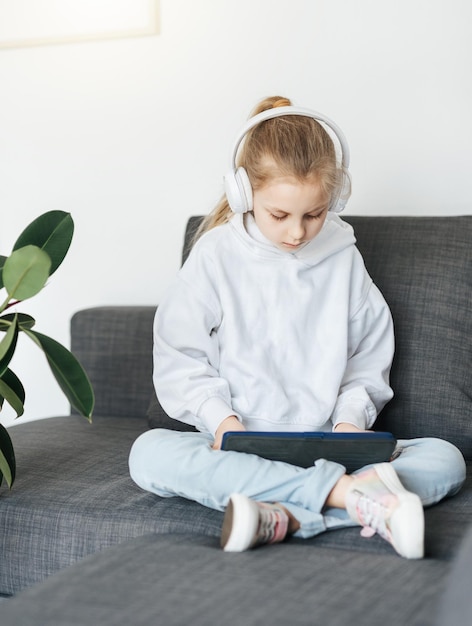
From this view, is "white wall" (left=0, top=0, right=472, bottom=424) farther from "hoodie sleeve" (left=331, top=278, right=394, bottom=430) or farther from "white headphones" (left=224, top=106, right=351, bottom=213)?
"white headphones" (left=224, top=106, right=351, bottom=213)

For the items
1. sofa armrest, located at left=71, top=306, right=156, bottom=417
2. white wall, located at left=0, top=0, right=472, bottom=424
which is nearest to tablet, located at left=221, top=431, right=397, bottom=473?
sofa armrest, located at left=71, top=306, right=156, bottom=417

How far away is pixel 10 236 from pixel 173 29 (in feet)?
2.63

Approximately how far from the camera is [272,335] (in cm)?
171

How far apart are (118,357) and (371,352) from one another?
2.25 ft

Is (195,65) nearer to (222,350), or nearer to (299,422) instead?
(222,350)

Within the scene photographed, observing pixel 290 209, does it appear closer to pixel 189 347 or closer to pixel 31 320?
pixel 189 347

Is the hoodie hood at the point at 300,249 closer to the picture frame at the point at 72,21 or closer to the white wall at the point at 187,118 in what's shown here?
the white wall at the point at 187,118

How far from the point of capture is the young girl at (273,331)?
144cm

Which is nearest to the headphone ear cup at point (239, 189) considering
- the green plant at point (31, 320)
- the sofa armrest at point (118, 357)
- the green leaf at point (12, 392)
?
the green plant at point (31, 320)

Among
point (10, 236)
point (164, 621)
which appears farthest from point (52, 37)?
point (164, 621)

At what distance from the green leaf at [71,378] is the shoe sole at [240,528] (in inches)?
10.7

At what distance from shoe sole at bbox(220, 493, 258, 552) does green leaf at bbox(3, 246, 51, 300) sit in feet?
1.46

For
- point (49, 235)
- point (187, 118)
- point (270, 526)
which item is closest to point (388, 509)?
point (270, 526)

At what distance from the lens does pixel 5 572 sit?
4.88 ft
